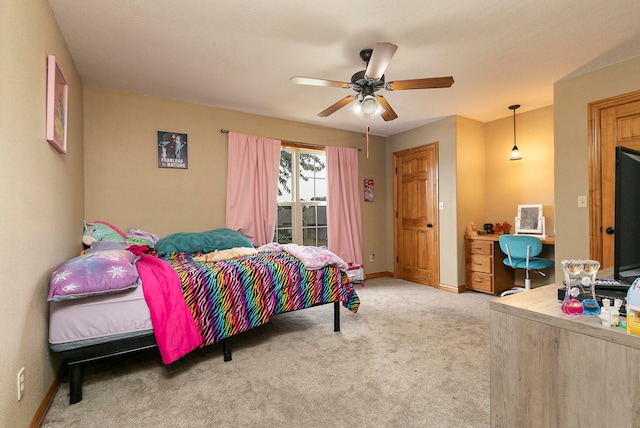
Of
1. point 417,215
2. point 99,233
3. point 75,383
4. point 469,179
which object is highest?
point 469,179

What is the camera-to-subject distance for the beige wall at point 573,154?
2.98m

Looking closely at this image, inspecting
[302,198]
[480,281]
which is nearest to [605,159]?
[480,281]

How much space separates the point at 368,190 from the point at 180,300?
368cm

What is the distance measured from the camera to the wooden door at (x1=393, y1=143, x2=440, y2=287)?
4617 mm

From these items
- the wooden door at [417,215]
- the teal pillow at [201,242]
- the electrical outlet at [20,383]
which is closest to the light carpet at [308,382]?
the electrical outlet at [20,383]

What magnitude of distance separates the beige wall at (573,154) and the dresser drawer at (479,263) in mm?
907

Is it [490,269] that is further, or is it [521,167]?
[521,167]

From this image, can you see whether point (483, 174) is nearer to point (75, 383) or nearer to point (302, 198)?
point (302, 198)

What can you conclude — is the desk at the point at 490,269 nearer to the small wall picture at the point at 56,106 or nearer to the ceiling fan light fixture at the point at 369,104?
the ceiling fan light fixture at the point at 369,104

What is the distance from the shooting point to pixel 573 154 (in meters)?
3.13

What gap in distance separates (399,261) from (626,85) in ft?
11.3

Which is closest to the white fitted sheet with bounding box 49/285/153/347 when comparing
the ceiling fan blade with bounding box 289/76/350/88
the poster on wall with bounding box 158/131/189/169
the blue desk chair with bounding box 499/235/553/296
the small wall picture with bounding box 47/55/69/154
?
the small wall picture with bounding box 47/55/69/154

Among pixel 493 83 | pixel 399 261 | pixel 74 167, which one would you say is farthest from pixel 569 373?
pixel 399 261

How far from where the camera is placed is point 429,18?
2.15 meters
